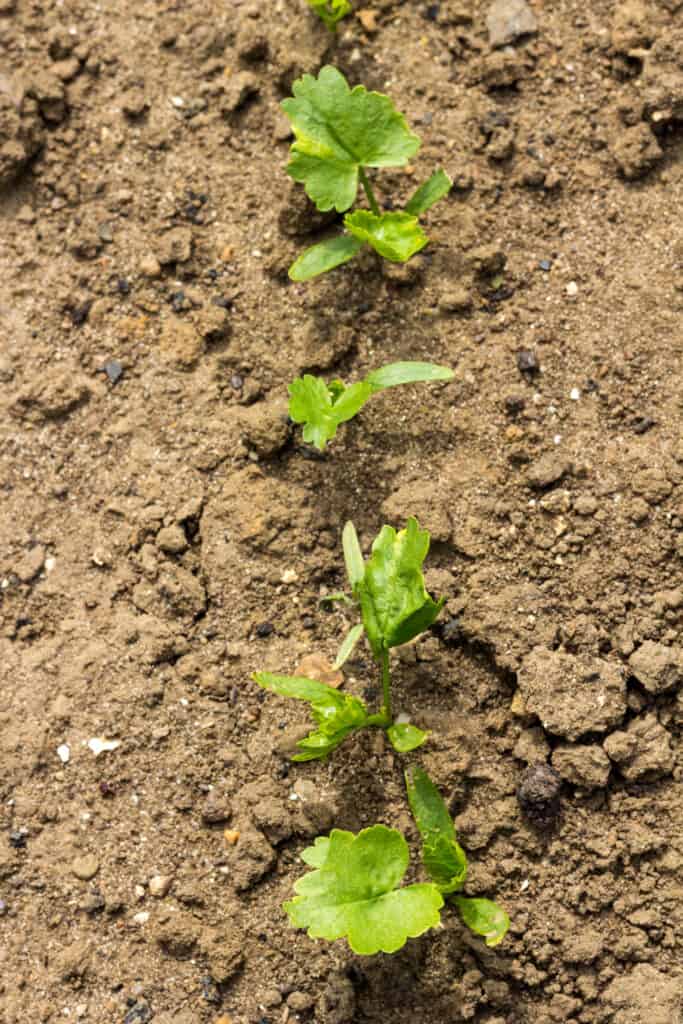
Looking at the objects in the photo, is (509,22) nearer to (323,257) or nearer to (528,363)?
(323,257)

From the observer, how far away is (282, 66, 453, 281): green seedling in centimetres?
269

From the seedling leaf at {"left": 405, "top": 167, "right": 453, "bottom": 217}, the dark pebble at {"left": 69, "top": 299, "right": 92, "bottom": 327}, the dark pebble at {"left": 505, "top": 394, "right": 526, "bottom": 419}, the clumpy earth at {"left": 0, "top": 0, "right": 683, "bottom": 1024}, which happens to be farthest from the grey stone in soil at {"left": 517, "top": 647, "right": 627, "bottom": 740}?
the dark pebble at {"left": 69, "top": 299, "right": 92, "bottom": 327}

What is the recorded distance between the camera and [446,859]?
2.39 meters

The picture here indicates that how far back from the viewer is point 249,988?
2.50 meters

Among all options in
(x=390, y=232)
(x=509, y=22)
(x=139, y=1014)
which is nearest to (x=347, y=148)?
(x=390, y=232)

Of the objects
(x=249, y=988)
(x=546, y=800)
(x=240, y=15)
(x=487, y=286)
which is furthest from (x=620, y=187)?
(x=249, y=988)

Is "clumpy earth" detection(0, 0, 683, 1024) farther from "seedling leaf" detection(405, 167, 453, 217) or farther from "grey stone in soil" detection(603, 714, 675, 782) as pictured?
"seedling leaf" detection(405, 167, 453, 217)

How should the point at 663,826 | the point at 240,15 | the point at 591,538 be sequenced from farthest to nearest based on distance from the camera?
1. the point at 240,15
2. the point at 591,538
3. the point at 663,826

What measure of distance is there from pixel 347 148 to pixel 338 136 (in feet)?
0.11

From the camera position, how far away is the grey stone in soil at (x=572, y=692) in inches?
98.0

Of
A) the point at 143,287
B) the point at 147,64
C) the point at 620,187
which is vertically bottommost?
the point at 620,187

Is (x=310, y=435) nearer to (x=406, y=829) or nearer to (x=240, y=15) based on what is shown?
(x=406, y=829)

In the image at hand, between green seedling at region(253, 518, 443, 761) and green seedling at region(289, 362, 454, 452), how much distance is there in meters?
0.29

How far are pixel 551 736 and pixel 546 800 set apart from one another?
14 cm
